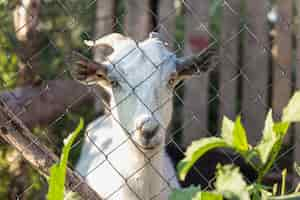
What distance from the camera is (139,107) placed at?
3.33m

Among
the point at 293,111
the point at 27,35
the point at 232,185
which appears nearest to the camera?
the point at 232,185

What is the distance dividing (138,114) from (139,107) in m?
0.06

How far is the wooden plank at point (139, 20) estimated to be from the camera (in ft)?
19.1

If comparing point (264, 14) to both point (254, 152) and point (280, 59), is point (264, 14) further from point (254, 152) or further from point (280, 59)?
point (254, 152)

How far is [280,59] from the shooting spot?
5.76 meters

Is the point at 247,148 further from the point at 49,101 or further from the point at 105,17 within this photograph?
the point at 105,17

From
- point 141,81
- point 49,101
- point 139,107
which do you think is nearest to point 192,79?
point 49,101

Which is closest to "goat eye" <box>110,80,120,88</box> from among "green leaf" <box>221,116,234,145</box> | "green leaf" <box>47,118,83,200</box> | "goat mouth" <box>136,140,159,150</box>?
"goat mouth" <box>136,140,159,150</box>

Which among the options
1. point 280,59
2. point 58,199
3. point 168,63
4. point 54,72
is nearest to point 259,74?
point 280,59

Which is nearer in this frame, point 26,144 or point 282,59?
point 26,144

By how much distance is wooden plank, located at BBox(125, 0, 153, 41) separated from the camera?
583 centimetres

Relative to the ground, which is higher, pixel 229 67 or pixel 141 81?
pixel 141 81

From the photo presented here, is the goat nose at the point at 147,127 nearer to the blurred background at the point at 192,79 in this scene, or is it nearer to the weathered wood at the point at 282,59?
the blurred background at the point at 192,79

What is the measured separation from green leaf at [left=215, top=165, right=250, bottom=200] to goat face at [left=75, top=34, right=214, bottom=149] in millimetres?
1704
